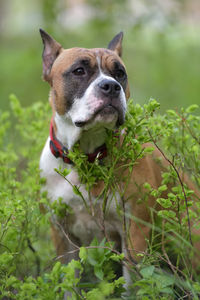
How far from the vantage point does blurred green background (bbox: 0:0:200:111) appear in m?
8.21

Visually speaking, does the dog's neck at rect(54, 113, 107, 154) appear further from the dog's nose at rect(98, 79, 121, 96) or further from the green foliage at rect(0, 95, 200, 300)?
the dog's nose at rect(98, 79, 121, 96)

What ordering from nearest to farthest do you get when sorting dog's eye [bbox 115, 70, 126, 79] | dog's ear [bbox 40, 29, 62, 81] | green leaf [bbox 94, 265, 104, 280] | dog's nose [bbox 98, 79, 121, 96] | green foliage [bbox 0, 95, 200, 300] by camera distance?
green foliage [bbox 0, 95, 200, 300] → green leaf [bbox 94, 265, 104, 280] → dog's nose [bbox 98, 79, 121, 96] → dog's eye [bbox 115, 70, 126, 79] → dog's ear [bbox 40, 29, 62, 81]

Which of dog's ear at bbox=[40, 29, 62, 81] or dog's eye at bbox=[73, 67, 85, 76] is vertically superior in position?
dog's ear at bbox=[40, 29, 62, 81]

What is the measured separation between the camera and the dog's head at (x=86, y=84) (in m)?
3.01

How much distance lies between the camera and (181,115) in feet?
9.91

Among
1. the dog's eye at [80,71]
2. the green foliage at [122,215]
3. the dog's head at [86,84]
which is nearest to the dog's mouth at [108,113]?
the dog's head at [86,84]

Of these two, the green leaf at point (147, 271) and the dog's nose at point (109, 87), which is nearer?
the green leaf at point (147, 271)

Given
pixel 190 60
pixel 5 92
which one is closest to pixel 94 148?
pixel 5 92

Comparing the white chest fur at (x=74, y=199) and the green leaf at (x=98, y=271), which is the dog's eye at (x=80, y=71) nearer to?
the white chest fur at (x=74, y=199)

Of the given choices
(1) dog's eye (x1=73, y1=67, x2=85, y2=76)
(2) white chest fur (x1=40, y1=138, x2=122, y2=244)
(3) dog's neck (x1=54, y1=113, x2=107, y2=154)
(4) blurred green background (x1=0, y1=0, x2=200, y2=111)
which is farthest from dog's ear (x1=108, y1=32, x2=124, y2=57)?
(4) blurred green background (x1=0, y1=0, x2=200, y2=111)

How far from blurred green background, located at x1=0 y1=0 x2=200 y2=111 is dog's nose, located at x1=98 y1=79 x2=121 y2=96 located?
4.75 meters

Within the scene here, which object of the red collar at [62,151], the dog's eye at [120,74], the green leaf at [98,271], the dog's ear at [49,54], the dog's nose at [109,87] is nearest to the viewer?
the green leaf at [98,271]

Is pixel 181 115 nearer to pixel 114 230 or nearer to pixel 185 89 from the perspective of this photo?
pixel 114 230

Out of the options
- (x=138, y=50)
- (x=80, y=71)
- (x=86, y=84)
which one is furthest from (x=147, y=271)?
(x=138, y=50)
